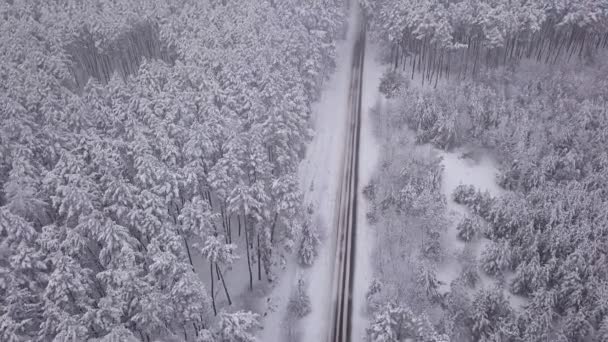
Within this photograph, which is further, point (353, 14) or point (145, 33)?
point (353, 14)

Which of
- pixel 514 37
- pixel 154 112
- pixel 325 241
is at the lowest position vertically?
pixel 325 241

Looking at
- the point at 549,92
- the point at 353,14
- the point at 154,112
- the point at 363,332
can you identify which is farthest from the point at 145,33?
the point at 549,92

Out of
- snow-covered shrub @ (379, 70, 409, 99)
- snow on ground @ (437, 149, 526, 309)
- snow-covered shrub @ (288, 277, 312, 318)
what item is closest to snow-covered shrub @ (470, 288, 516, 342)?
snow on ground @ (437, 149, 526, 309)

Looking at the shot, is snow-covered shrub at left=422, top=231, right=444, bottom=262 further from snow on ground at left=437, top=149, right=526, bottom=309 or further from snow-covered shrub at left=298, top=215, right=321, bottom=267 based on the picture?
snow-covered shrub at left=298, top=215, right=321, bottom=267

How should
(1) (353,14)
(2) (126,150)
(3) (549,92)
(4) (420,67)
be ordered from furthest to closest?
(1) (353,14) → (4) (420,67) → (3) (549,92) → (2) (126,150)

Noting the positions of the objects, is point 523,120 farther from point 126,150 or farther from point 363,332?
point 126,150

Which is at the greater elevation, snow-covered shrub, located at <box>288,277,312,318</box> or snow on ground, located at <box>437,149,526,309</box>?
snow on ground, located at <box>437,149,526,309</box>

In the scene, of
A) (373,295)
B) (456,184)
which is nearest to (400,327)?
(373,295)
